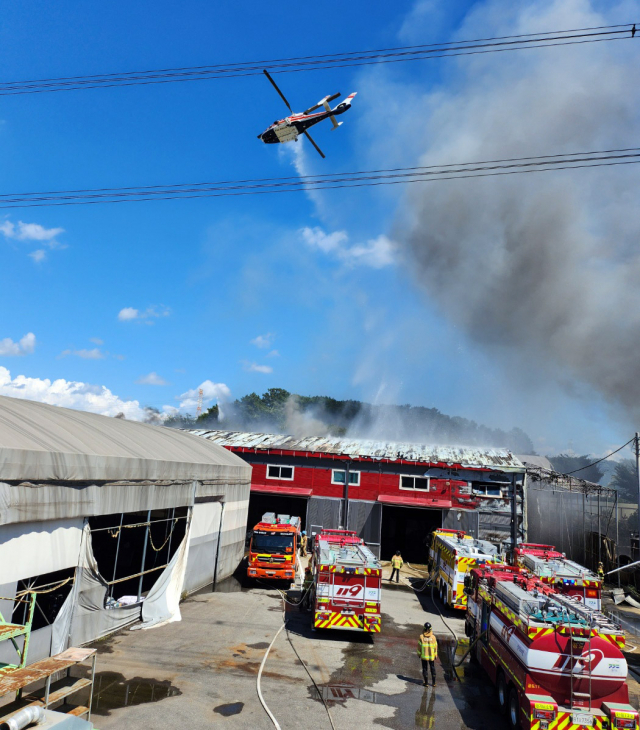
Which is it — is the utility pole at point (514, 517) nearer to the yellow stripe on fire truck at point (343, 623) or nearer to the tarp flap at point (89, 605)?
the yellow stripe on fire truck at point (343, 623)

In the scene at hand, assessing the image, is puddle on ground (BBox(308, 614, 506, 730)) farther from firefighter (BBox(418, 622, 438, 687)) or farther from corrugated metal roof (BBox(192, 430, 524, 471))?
corrugated metal roof (BBox(192, 430, 524, 471))

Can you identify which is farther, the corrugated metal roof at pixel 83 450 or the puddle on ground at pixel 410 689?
the corrugated metal roof at pixel 83 450

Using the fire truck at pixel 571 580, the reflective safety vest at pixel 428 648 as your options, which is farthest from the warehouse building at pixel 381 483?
the reflective safety vest at pixel 428 648

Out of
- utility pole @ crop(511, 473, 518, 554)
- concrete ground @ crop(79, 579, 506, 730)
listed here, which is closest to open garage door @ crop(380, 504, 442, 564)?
utility pole @ crop(511, 473, 518, 554)

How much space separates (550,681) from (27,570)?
1100 centimetres

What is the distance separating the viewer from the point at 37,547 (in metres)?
11.7

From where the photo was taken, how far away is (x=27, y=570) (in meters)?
11.4

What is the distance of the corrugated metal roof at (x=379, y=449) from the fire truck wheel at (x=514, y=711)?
2155 centimetres

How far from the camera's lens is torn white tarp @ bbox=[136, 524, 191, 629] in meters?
16.1

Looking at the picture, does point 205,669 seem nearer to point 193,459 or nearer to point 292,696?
point 292,696

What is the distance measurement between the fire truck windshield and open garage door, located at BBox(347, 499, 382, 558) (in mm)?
9978

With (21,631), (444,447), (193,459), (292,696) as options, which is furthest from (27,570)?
(444,447)

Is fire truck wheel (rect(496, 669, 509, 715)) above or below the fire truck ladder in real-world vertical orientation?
below

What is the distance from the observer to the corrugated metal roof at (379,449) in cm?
3294
